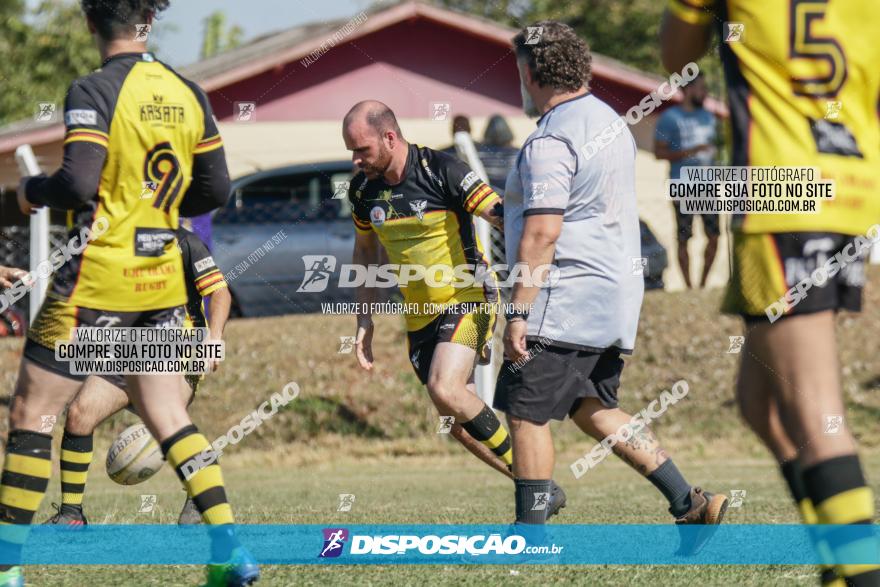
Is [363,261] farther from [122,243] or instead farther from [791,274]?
[791,274]

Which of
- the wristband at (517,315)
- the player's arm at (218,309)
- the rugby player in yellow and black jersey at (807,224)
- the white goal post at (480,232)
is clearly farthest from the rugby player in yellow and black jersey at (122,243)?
the white goal post at (480,232)

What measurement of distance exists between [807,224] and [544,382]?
2228mm

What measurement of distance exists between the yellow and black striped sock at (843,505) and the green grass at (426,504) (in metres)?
1.63

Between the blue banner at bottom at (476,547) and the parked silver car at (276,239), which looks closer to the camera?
the blue banner at bottom at (476,547)

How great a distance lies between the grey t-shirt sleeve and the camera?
551 centimetres

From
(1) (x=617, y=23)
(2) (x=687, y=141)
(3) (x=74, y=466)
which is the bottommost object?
(3) (x=74, y=466)

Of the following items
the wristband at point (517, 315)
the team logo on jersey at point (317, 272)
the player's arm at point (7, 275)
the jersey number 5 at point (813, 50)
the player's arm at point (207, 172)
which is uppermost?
the jersey number 5 at point (813, 50)

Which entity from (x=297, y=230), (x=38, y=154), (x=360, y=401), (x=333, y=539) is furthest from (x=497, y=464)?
(x=38, y=154)

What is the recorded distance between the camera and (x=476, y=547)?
564cm

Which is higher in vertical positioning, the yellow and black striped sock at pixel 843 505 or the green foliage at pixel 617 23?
the green foliage at pixel 617 23

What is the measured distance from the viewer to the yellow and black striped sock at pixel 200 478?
15.1 feet

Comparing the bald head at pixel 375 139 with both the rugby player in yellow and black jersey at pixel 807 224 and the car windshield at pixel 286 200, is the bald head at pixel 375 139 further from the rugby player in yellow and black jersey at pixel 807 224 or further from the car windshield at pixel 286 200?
the car windshield at pixel 286 200

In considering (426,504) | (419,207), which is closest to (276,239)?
(426,504)

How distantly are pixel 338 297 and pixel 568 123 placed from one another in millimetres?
9698
